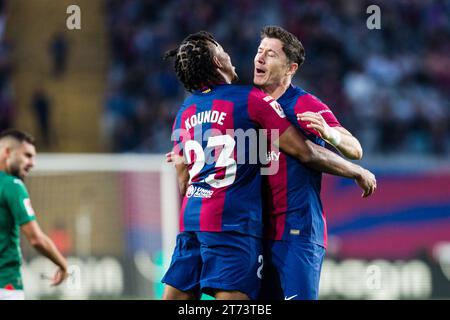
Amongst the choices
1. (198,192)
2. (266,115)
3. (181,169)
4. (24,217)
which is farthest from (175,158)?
(24,217)

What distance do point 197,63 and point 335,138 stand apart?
3.18 feet

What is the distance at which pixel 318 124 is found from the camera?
5320 millimetres

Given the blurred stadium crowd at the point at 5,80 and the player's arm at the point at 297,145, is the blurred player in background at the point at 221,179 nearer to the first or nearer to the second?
the player's arm at the point at 297,145

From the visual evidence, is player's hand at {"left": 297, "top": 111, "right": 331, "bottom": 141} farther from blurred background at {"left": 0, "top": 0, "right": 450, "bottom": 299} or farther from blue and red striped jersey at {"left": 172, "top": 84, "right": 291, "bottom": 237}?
blurred background at {"left": 0, "top": 0, "right": 450, "bottom": 299}

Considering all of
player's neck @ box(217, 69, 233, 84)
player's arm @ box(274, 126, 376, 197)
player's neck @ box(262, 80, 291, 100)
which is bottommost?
player's arm @ box(274, 126, 376, 197)

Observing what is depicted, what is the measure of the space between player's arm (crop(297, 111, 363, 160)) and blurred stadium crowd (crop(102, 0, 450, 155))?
354 inches

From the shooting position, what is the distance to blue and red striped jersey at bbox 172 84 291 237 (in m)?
5.41

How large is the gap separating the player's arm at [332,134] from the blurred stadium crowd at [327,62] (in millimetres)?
9003

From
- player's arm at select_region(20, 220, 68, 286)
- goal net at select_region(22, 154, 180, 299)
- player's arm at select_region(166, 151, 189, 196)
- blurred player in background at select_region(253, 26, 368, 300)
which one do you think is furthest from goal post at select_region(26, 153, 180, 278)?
blurred player in background at select_region(253, 26, 368, 300)

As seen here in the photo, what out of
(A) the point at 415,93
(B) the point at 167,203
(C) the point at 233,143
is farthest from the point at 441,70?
(C) the point at 233,143

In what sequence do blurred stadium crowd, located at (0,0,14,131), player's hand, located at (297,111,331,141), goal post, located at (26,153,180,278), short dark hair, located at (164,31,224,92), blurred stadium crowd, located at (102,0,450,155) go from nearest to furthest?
player's hand, located at (297,111,331,141), short dark hair, located at (164,31,224,92), goal post, located at (26,153,180,278), blurred stadium crowd, located at (102,0,450,155), blurred stadium crowd, located at (0,0,14,131)

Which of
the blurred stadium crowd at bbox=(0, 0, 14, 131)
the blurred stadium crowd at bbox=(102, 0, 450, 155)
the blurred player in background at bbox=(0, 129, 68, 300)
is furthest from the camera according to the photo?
the blurred stadium crowd at bbox=(0, 0, 14, 131)

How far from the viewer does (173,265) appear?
558cm
